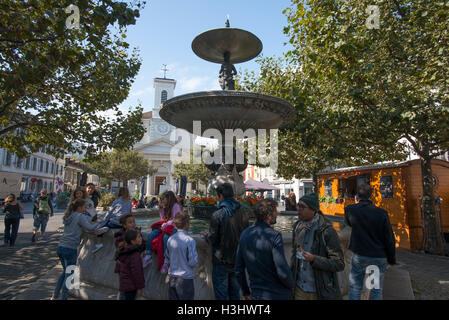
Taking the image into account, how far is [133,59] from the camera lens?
11.2 metres

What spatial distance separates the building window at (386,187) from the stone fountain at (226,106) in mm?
5954

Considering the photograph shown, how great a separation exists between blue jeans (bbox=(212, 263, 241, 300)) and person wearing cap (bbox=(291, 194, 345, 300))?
84 cm

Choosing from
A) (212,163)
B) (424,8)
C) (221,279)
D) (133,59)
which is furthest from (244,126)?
(133,59)

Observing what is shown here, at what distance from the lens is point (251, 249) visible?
2432 millimetres

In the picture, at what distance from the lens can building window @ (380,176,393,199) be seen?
10.3 m

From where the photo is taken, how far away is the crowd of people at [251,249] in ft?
7.82

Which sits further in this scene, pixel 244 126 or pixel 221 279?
pixel 244 126

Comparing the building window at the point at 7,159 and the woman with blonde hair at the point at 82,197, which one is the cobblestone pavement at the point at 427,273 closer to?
the woman with blonde hair at the point at 82,197

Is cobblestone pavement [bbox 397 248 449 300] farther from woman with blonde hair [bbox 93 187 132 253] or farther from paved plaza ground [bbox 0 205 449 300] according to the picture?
woman with blonde hair [bbox 93 187 132 253]

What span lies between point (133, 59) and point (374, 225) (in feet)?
35.5

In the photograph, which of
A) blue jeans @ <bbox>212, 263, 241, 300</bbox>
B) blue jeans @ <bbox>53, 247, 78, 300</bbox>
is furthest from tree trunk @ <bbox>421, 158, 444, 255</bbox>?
blue jeans @ <bbox>53, 247, 78, 300</bbox>

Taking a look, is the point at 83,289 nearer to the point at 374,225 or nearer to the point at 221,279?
the point at 221,279

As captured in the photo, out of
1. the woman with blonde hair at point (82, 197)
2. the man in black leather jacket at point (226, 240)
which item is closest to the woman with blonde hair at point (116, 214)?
the woman with blonde hair at point (82, 197)
